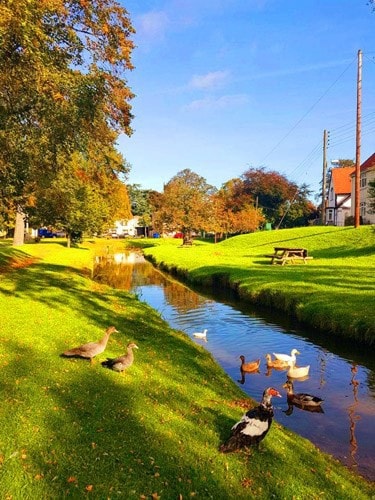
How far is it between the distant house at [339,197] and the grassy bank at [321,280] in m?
33.1

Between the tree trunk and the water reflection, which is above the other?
the tree trunk

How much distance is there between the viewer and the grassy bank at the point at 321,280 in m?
21.3

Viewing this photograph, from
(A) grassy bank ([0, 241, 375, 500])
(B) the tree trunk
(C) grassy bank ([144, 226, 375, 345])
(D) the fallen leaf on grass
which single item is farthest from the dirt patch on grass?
(D) the fallen leaf on grass

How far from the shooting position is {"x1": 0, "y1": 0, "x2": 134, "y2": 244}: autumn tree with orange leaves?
15.2 metres

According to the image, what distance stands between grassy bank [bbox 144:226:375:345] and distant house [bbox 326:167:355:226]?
109 ft

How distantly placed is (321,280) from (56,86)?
22031 mm

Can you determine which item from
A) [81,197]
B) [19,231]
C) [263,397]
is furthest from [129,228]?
[263,397]

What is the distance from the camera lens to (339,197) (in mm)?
97000

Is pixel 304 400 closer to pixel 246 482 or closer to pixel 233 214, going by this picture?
pixel 246 482

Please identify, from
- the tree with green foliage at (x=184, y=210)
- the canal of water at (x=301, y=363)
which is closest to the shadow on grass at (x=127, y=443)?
the canal of water at (x=301, y=363)

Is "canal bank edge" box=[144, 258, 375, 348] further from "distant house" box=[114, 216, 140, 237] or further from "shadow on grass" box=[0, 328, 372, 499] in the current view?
"distant house" box=[114, 216, 140, 237]

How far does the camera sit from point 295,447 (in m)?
9.26

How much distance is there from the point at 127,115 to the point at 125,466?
1830cm

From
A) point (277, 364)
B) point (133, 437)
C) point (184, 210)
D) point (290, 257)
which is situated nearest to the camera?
point (133, 437)
